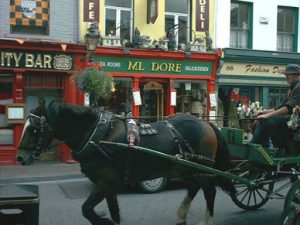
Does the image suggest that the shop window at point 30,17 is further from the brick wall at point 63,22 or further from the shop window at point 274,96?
the shop window at point 274,96

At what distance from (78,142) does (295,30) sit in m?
16.3

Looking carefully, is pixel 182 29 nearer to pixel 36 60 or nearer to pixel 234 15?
pixel 234 15

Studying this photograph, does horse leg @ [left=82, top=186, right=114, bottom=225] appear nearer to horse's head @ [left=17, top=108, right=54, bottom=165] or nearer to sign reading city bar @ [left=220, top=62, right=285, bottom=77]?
horse's head @ [left=17, top=108, right=54, bottom=165]

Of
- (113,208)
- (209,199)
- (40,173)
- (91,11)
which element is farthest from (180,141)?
(91,11)

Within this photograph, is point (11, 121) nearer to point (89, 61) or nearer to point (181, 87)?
point (89, 61)

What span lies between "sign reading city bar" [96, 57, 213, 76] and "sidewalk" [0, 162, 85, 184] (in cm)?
368

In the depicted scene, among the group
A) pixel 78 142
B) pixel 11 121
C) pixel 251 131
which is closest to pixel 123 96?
pixel 11 121

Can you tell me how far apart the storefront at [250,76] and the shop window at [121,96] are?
11.8 feet

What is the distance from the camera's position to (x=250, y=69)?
18.7 metres

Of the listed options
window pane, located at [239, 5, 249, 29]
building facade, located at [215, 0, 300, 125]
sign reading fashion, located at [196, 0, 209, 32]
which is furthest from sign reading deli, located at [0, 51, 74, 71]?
window pane, located at [239, 5, 249, 29]

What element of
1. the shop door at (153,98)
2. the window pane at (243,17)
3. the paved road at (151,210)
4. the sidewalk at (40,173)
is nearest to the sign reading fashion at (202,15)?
the window pane at (243,17)

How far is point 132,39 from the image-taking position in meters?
16.5

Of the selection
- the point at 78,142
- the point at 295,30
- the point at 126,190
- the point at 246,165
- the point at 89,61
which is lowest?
the point at 126,190

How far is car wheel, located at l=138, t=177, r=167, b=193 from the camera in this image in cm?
950
